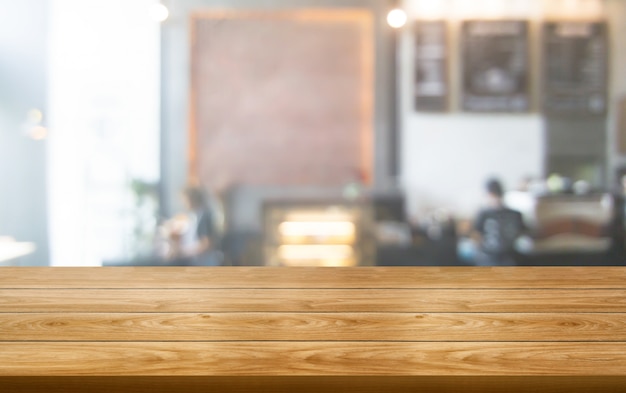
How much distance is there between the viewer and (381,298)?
4.68 feet

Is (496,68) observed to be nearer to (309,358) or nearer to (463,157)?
(463,157)

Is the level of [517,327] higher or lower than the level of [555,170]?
lower

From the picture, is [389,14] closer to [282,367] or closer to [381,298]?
[381,298]

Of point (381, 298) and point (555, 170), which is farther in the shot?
point (555, 170)

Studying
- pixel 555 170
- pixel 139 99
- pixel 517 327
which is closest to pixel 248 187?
pixel 139 99

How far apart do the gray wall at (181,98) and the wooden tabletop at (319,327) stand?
1.74m

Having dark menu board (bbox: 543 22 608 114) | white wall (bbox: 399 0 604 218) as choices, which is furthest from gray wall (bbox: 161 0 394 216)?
dark menu board (bbox: 543 22 608 114)

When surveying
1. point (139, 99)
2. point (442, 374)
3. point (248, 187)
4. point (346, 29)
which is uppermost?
point (346, 29)

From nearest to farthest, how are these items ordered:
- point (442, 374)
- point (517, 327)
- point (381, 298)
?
1. point (442, 374)
2. point (517, 327)
3. point (381, 298)

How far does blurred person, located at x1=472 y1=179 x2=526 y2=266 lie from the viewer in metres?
3.49

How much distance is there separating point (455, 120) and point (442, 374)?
2.64m

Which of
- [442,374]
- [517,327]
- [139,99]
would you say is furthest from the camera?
[139,99]

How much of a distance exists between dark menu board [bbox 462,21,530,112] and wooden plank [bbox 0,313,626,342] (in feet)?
7.80

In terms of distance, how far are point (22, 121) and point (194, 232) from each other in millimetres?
1119
